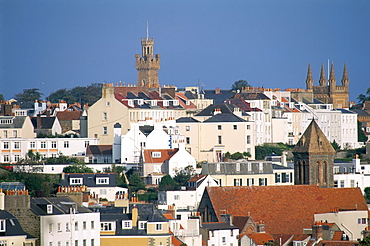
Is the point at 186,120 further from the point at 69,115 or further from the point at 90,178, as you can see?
the point at 90,178

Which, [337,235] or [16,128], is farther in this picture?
[16,128]

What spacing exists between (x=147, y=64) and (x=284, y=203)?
75712 mm

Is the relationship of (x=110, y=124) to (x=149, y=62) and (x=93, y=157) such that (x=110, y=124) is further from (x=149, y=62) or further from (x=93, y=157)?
(x=149, y=62)

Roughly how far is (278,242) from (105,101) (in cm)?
4300

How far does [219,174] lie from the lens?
95938 mm

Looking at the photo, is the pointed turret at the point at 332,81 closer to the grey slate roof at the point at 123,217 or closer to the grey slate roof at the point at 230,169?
the grey slate roof at the point at 230,169

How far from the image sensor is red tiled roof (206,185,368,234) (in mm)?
79750

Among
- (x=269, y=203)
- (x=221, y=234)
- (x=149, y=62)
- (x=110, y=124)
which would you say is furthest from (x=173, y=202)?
(x=149, y=62)

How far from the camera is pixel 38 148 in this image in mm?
105375

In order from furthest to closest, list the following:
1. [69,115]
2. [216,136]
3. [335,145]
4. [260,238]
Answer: [335,145] < [69,115] < [216,136] < [260,238]

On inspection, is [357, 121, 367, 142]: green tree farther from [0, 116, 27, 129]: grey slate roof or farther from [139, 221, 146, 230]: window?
[139, 221, 146, 230]: window

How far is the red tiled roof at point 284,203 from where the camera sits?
262 ft

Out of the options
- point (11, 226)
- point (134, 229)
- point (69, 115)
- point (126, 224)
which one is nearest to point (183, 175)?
point (69, 115)

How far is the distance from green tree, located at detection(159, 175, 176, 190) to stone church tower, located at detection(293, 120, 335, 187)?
37.1ft
